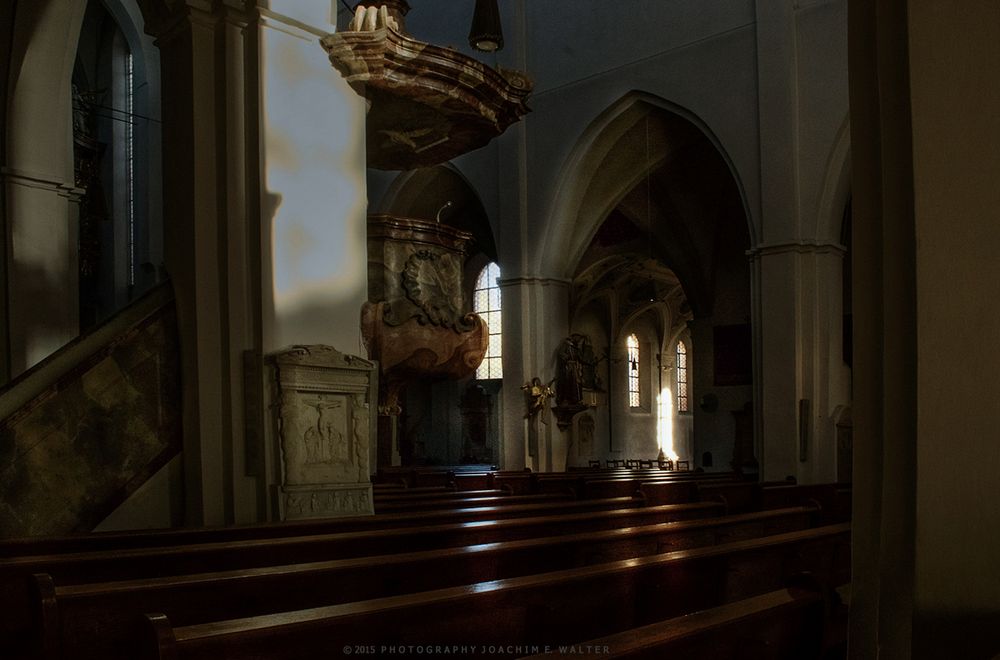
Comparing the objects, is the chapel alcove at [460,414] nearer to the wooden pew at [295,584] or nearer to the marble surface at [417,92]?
the marble surface at [417,92]

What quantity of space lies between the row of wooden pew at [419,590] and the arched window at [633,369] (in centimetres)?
2259

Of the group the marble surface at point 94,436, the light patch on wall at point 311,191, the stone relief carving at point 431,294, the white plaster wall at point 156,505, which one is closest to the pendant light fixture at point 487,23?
the stone relief carving at point 431,294

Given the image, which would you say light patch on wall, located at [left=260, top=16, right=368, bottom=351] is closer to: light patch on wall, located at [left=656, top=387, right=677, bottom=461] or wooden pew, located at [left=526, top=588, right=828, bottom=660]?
wooden pew, located at [left=526, top=588, right=828, bottom=660]

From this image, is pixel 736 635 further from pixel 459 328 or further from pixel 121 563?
pixel 459 328

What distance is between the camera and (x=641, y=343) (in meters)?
28.6

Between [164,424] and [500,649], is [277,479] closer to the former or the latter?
[164,424]

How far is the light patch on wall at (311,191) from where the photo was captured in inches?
243

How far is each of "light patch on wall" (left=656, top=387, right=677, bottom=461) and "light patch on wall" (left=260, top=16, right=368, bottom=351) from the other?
23082 millimetres

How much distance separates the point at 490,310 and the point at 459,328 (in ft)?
38.4

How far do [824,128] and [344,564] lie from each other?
37.7 ft

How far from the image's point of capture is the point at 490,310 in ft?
82.7

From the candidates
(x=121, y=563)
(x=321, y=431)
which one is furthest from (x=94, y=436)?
(x=121, y=563)

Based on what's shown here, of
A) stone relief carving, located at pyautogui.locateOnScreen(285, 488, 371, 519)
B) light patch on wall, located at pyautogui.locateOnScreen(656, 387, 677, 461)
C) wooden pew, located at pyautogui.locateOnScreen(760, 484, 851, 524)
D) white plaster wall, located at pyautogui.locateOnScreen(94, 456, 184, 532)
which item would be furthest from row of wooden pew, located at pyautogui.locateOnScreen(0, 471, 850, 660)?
light patch on wall, located at pyautogui.locateOnScreen(656, 387, 677, 461)

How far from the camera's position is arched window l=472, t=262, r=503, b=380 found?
2488 cm
